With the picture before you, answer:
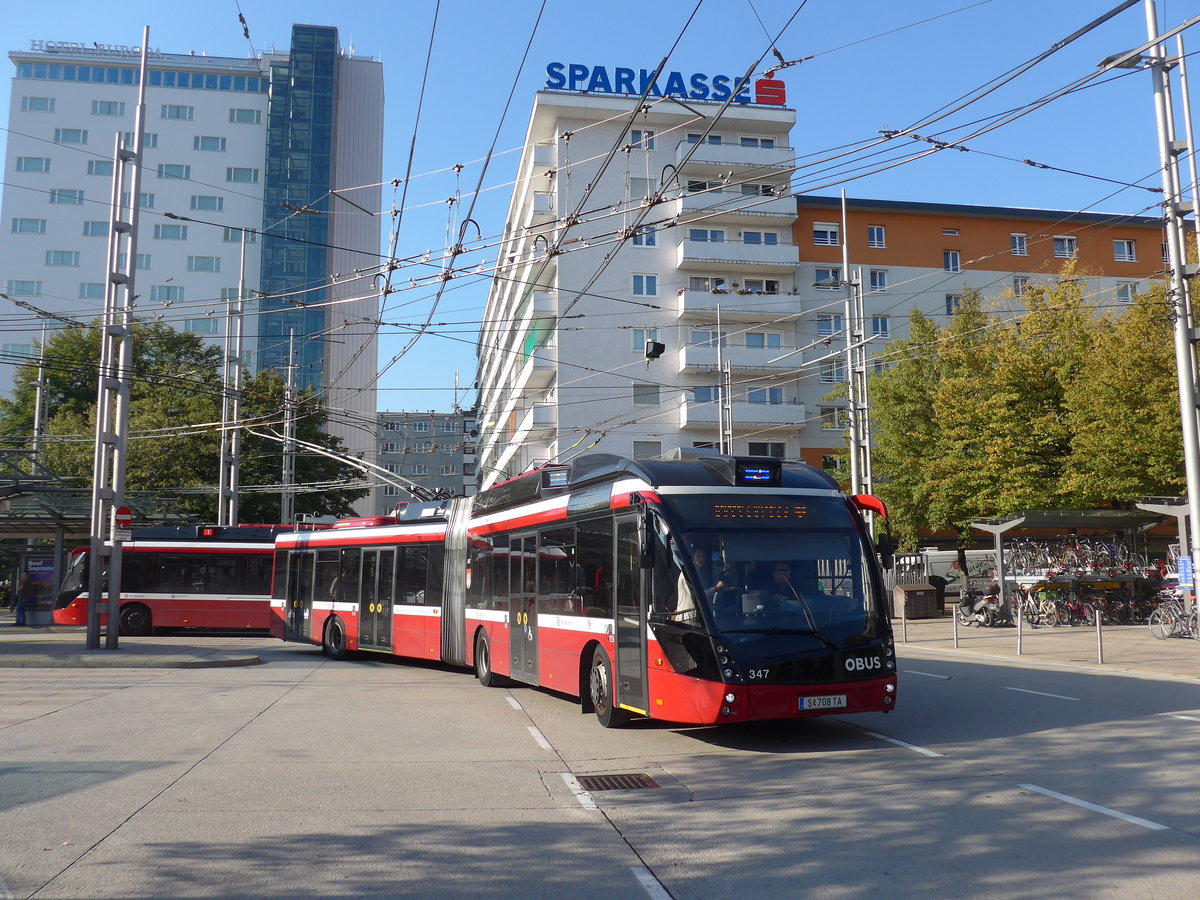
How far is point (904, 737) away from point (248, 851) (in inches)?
258

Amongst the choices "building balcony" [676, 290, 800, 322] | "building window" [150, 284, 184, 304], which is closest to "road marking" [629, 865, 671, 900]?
"building balcony" [676, 290, 800, 322]

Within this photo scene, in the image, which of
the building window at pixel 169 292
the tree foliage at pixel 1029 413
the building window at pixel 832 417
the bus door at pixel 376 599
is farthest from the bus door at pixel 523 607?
the building window at pixel 169 292

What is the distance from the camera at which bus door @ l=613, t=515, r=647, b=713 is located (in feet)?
34.8

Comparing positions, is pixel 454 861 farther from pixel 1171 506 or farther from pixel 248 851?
pixel 1171 506

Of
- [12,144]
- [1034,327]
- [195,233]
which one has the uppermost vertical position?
[12,144]

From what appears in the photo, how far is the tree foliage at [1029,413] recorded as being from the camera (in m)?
32.8

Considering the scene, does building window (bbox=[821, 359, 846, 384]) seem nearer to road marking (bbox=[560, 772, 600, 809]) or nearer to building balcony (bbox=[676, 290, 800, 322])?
building balcony (bbox=[676, 290, 800, 322])

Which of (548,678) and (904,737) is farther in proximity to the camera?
(548,678)

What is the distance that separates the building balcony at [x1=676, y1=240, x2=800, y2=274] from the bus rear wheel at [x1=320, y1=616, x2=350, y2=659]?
34.7m

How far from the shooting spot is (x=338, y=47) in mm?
104812

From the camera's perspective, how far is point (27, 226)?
7944 centimetres

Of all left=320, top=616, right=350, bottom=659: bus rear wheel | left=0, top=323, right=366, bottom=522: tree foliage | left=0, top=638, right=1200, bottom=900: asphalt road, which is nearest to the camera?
left=0, top=638, right=1200, bottom=900: asphalt road

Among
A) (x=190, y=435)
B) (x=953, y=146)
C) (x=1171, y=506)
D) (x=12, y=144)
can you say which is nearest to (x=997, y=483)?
(x=1171, y=506)

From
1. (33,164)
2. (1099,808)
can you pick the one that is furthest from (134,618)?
(33,164)
